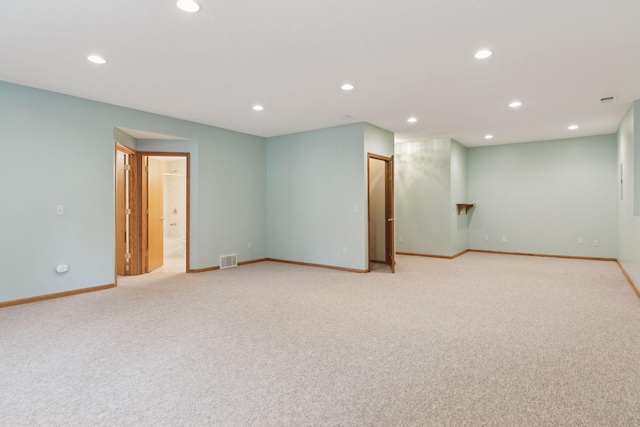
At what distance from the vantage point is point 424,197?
7875 millimetres

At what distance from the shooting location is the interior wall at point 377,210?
22.9 feet

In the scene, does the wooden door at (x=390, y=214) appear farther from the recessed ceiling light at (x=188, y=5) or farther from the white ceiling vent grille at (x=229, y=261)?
the recessed ceiling light at (x=188, y=5)

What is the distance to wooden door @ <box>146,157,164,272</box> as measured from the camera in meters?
6.05

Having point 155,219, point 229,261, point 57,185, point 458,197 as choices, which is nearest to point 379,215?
point 458,197

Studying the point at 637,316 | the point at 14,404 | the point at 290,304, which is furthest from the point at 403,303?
the point at 14,404

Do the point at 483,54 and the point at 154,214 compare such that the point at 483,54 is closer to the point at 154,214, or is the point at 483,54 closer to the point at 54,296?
the point at 54,296

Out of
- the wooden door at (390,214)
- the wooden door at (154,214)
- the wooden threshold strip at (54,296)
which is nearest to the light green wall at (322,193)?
the wooden door at (390,214)

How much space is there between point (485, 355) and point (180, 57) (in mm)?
3578

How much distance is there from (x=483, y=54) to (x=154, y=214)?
18.1 feet

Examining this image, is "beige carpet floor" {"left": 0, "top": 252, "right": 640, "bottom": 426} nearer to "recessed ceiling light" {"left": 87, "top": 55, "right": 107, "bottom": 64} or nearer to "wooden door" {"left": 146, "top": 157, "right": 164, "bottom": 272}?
"wooden door" {"left": 146, "top": 157, "right": 164, "bottom": 272}

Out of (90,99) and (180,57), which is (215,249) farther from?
(180,57)

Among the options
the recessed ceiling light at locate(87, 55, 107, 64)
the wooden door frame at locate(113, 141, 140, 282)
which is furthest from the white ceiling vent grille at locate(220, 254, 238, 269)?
the recessed ceiling light at locate(87, 55, 107, 64)

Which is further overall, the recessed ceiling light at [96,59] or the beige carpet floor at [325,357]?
the recessed ceiling light at [96,59]

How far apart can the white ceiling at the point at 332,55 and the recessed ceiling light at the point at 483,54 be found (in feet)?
0.18
